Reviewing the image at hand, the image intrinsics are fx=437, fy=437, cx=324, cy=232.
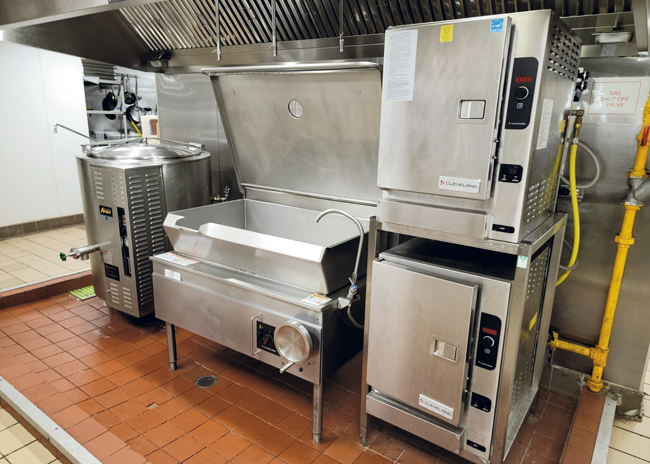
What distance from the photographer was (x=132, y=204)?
3006 mm

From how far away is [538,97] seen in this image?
56.6 inches

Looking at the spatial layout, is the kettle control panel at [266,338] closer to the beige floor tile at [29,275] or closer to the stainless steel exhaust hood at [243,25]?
the stainless steel exhaust hood at [243,25]

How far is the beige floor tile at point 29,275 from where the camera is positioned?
409 centimetres

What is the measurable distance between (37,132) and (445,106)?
18.4ft

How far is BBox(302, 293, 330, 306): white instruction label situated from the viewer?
203 cm

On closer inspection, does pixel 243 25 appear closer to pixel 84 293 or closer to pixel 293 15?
pixel 293 15

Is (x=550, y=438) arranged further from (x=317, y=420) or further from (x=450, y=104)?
(x=450, y=104)

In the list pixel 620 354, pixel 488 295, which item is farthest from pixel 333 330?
pixel 620 354

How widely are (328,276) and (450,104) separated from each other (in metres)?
0.94

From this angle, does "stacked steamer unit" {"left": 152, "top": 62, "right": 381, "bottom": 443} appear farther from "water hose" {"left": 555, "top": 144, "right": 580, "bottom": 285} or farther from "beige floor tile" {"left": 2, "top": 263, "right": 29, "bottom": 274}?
"beige floor tile" {"left": 2, "top": 263, "right": 29, "bottom": 274}

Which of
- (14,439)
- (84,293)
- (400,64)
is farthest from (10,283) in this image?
(400,64)

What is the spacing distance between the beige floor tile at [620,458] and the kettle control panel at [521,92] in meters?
1.84

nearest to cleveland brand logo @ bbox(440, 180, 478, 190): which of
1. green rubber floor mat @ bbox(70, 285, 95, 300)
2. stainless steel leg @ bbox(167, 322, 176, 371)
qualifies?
stainless steel leg @ bbox(167, 322, 176, 371)

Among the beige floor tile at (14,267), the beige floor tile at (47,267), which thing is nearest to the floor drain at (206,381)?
the beige floor tile at (47,267)
